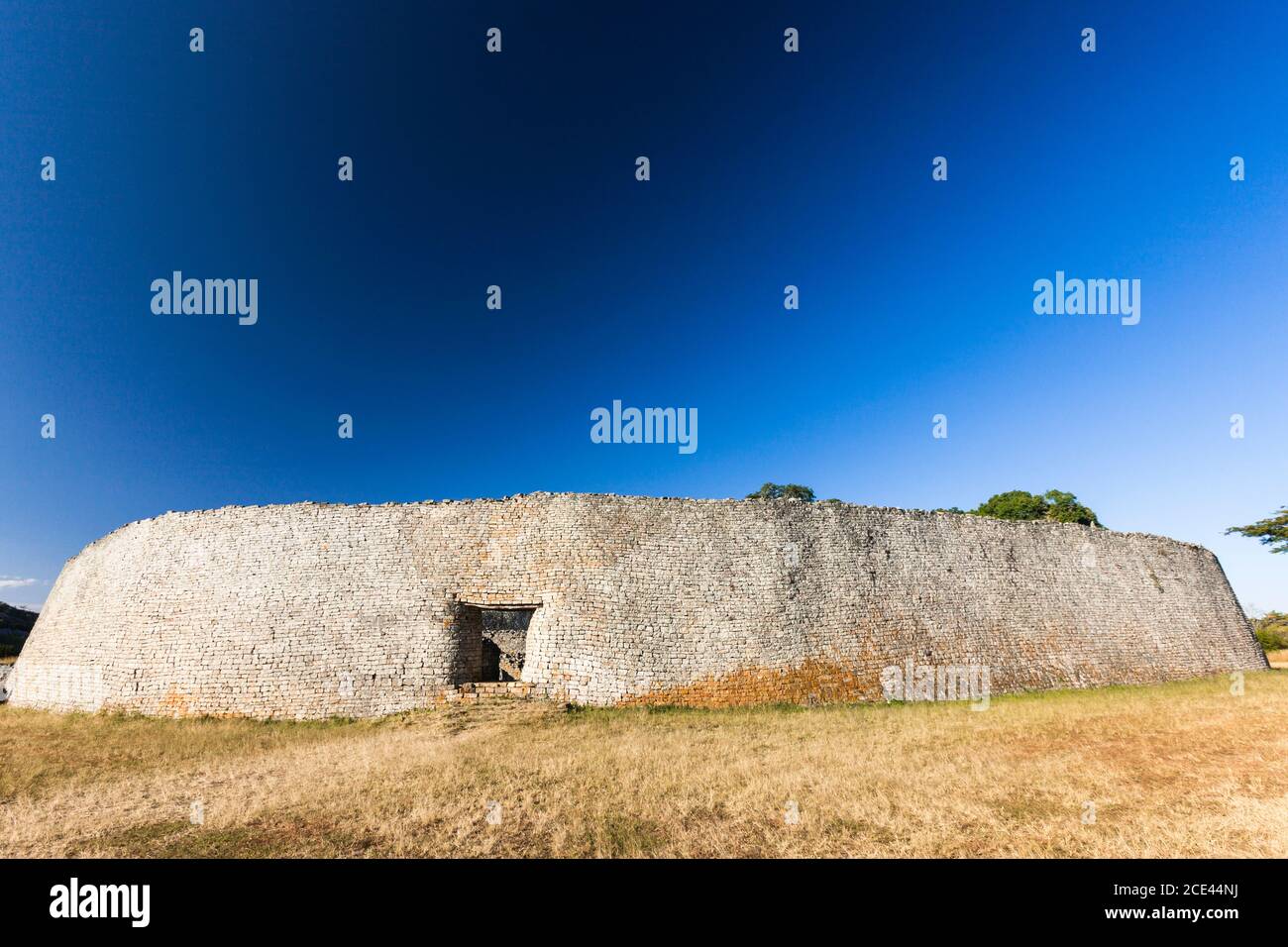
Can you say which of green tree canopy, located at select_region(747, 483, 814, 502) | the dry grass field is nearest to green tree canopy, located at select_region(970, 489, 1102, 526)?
green tree canopy, located at select_region(747, 483, 814, 502)

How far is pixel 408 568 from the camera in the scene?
16844 mm

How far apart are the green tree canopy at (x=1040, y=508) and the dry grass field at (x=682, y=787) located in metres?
27.2

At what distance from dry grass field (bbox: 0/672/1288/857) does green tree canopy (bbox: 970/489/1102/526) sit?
27.2 metres

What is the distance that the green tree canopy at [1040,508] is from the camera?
37.0 m

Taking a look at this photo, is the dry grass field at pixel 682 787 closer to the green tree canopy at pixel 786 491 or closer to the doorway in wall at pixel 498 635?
the doorway in wall at pixel 498 635

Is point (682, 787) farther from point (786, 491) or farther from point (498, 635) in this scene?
point (786, 491)

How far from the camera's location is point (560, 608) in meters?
16.4

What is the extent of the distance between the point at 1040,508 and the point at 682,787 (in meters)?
41.6

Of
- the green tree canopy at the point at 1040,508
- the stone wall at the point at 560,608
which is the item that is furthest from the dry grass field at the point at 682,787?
the green tree canopy at the point at 1040,508

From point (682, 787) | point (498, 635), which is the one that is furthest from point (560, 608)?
point (498, 635)
